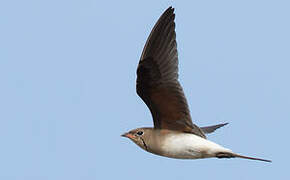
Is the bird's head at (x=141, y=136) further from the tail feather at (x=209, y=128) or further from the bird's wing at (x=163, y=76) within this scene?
the tail feather at (x=209, y=128)

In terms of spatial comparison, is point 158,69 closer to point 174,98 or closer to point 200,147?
point 174,98

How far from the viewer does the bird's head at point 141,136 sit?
9.14m

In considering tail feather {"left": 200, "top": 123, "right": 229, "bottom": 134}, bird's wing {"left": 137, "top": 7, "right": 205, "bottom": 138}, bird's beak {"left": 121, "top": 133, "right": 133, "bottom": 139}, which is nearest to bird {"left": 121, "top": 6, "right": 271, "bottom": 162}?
bird's wing {"left": 137, "top": 7, "right": 205, "bottom": 138}

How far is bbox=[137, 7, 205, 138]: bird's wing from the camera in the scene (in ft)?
29.2

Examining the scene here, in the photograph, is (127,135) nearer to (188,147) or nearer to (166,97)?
(166,97)

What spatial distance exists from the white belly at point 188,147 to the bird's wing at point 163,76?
0.19 metres

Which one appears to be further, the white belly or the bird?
the bird

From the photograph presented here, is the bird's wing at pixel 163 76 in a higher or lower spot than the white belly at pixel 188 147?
higher

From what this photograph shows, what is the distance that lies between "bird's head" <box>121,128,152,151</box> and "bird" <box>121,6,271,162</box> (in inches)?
0.6

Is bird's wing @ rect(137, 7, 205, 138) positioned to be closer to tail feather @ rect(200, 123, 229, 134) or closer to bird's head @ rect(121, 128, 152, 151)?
bird's head @ rect(121, 128, 152, 151)

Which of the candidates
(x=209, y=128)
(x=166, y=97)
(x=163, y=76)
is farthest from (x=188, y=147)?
(x=209, y=128)

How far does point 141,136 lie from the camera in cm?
918

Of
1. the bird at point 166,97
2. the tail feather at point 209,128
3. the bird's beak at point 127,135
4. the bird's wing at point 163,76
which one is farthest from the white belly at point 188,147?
the tail feather at point 209,128

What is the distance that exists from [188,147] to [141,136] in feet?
2.25
